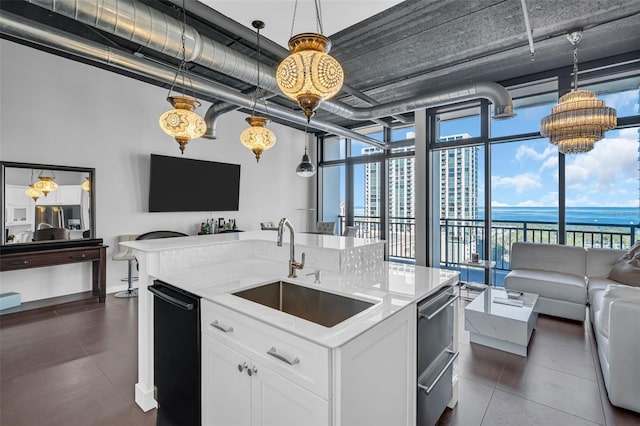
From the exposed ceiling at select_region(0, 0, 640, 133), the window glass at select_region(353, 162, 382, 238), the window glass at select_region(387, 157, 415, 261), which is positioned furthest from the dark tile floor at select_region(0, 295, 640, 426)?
the window glass at select_region(353, 162, 382, 238)

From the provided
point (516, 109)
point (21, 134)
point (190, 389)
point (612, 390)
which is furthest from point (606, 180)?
point (21, 134)

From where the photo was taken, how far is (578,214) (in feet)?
14.8

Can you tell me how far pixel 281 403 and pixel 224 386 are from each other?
41 cm

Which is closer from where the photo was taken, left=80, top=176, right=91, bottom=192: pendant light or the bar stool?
left=80, top=176, right=91, bottom=192: pendant light

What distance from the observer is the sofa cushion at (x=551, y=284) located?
346cm

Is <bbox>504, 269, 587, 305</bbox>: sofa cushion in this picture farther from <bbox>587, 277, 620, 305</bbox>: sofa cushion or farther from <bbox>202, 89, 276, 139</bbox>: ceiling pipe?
<bbox>202, 89, 276, 139</bbox>: ceiling pipe

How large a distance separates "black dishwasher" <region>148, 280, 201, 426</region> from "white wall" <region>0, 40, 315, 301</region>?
3.32 m

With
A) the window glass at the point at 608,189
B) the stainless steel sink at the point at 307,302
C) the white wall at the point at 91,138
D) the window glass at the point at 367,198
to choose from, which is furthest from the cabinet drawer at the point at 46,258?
the window glass at the point at 608,189

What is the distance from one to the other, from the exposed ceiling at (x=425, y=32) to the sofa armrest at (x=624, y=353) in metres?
2.57

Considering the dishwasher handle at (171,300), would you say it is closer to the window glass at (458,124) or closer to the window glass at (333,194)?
the window glass at (458,124)

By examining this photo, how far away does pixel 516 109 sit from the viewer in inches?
192

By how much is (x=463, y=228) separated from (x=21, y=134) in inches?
269

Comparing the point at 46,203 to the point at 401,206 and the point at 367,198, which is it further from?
the point at 401,206

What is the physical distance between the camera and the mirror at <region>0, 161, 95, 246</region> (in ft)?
12.2
